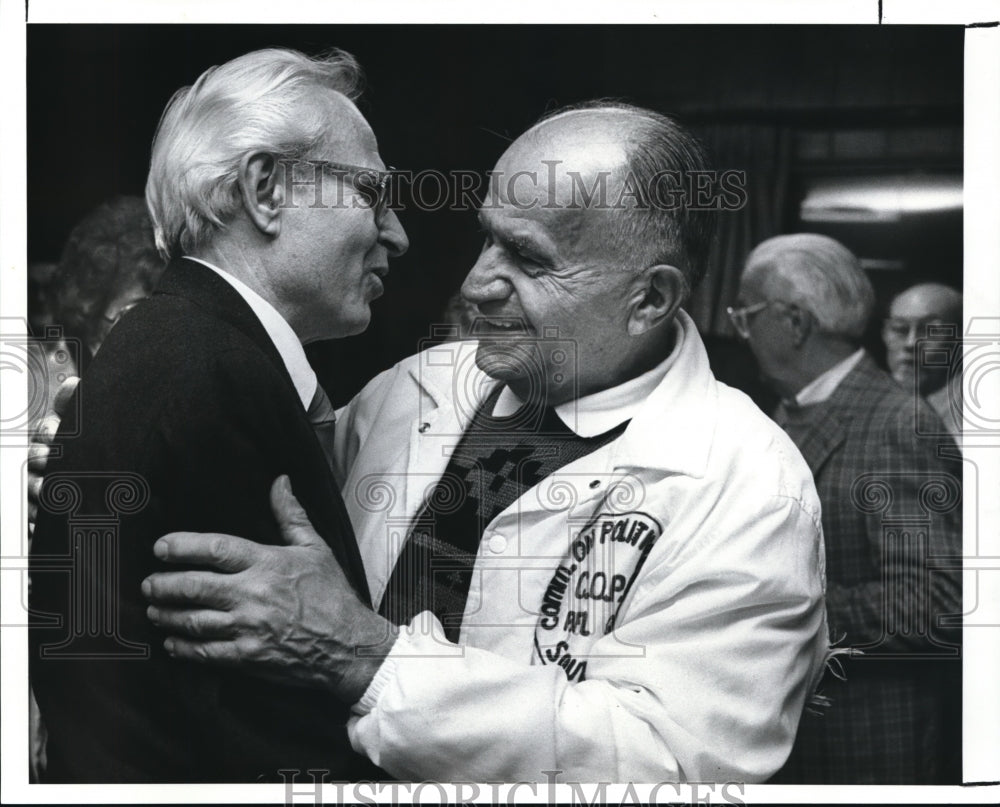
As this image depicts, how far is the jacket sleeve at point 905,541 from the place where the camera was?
3.38 meters

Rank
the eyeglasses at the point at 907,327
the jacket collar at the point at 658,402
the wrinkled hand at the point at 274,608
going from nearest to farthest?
1. the wrinkled hand at the point at 274,608
2. the jacket collar at the point at 658,402
3. the eyeglasses at the point at 907,327

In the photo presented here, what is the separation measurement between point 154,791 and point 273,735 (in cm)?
41

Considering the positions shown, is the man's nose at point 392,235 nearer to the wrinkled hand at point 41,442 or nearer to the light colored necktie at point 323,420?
the light colored necktie at point 323,420

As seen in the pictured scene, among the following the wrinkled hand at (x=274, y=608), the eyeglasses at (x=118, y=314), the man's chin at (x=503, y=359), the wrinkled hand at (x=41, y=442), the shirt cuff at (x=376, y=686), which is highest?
the eyeglasses at (x=118, y=314)

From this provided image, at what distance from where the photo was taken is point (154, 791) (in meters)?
3.35

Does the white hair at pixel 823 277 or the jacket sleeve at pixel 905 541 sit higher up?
the white hair at pixel 823 277

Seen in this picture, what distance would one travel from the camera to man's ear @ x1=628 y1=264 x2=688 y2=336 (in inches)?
130

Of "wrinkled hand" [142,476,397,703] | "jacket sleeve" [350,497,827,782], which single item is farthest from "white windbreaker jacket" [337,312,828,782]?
"wrinkled hand" [142,476,397,703]

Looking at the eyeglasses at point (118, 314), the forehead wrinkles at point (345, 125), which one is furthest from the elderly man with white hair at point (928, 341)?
the eyeglasses at point (118, 314)

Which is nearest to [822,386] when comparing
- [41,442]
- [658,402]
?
[658,402]

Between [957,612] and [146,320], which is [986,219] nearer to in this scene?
[957,612]

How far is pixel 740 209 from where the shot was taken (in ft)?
11.0

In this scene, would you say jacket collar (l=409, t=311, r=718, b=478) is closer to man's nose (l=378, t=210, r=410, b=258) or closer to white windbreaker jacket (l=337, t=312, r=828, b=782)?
white windbreaker jacket (l=337, t=312, r=828, b=782)
